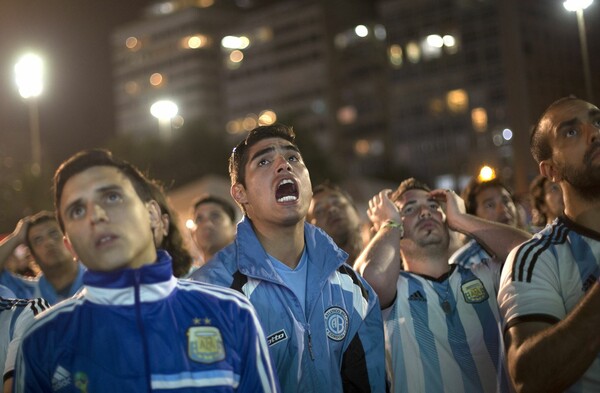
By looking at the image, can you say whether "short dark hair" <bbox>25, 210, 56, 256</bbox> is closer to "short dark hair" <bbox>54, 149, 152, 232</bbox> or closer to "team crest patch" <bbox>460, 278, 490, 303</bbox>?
"short dark hair" <bbox>54, 149, 152, 232</bbox>

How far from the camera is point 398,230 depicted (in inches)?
222

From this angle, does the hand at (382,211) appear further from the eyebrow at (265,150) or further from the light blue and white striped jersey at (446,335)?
the eyebrow at (265,150)

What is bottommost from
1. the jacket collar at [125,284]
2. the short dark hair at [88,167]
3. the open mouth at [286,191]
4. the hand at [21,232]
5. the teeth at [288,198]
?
the hand at [21,232]

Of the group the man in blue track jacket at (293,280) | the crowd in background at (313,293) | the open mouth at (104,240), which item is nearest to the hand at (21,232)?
the crowd in background at (313,293)

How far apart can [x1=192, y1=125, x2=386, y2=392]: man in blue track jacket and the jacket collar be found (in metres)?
1.02

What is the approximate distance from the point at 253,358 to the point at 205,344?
240 millimetres

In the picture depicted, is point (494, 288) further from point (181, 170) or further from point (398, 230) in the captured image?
point (181, 170)

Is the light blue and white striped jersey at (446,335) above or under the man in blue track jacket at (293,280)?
under

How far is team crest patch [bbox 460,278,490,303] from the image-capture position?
5504 mm

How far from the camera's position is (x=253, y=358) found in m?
3.59

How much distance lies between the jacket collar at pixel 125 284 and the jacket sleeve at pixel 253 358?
0.41 meters

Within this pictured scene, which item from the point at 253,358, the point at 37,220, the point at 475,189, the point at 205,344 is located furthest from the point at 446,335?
the point at 37,220

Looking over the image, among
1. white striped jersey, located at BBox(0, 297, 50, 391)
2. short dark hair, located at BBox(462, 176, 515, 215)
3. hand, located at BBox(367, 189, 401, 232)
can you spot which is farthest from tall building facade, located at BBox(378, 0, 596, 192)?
white striped jersey, located at BBox(0, 297, 50, 391)

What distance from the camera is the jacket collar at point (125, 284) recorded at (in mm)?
3475
